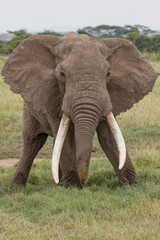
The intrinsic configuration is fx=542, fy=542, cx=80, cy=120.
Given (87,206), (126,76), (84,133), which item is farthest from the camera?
(126,76)

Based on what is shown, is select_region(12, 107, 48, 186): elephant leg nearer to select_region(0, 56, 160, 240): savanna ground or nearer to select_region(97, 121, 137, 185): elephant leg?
select_region(0, 56, 160, 240): savanna ground

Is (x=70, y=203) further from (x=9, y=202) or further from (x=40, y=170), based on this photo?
(x=40, y=170)

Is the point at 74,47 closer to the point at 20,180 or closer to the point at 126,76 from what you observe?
the point at 126,76

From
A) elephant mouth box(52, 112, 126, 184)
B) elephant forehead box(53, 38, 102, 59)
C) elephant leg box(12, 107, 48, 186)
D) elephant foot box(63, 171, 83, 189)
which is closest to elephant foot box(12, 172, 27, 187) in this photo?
elephant leg box(12, 107, 48, 186)

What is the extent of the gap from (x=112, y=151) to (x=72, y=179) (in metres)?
0.52

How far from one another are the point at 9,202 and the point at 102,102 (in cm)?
140

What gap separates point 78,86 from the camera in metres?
4.92

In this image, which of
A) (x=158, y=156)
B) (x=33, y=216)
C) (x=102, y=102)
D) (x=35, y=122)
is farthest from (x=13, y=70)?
(x=158, y=156)

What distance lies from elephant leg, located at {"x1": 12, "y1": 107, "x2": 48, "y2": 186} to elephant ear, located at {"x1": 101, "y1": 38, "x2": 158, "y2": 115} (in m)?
1.35

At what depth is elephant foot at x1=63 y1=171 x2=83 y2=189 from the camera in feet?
18.7

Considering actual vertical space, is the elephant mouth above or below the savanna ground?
above

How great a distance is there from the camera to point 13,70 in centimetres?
587

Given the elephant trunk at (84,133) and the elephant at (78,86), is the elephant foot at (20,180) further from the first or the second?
the elephant trunk at (84,133)

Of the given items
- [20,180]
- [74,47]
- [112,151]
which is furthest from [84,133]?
[20,180]
